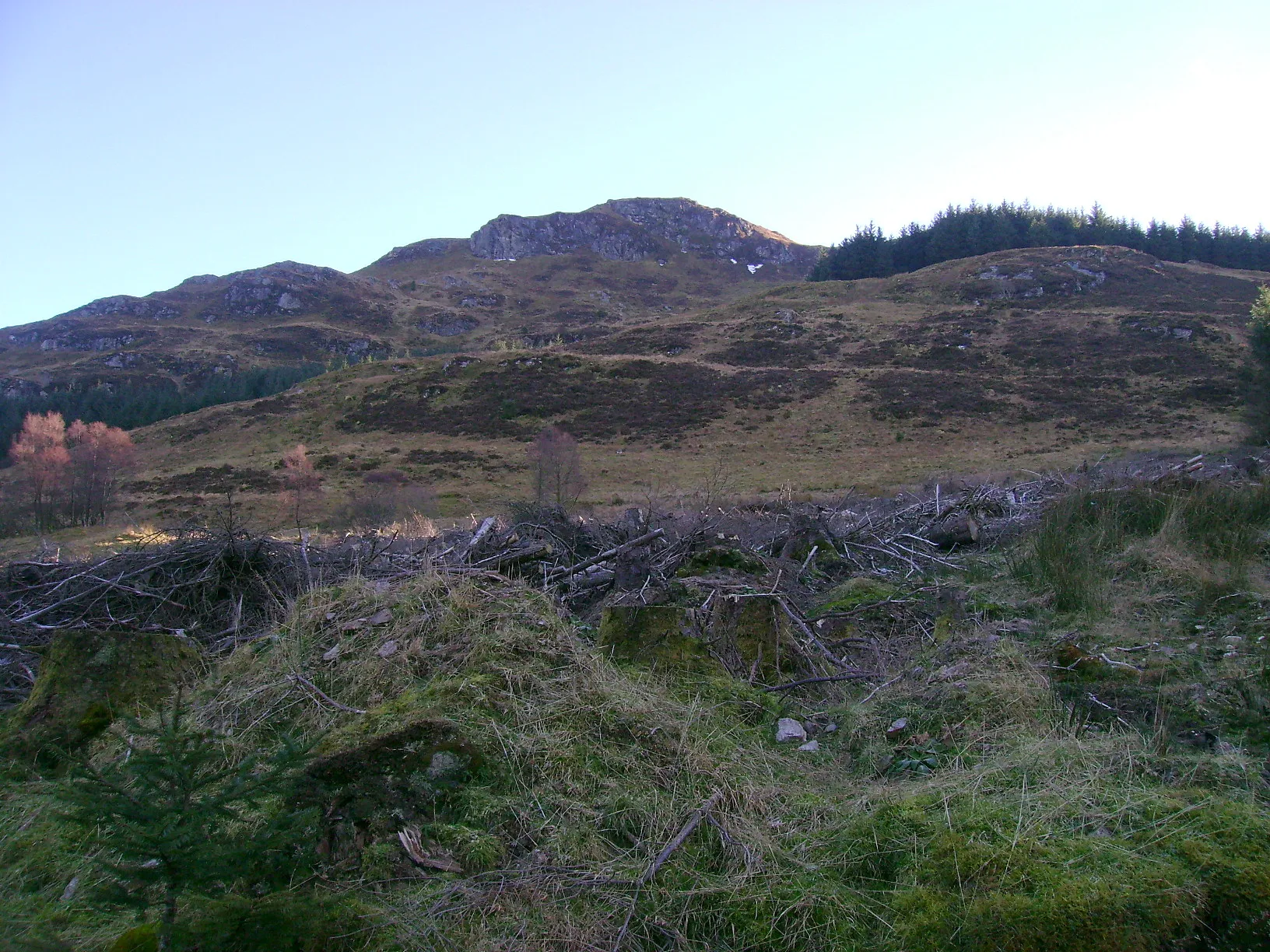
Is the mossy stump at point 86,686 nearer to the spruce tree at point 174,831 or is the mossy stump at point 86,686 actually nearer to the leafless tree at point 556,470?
the spruce tree at point 174,831

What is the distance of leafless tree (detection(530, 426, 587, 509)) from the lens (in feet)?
81.3

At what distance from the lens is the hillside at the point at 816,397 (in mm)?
29359

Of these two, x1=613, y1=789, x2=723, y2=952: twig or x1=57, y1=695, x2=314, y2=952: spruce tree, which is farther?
x1=613, y1=789, x2=723, y2=952: twig

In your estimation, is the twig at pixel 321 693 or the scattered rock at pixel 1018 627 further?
the scattered rock at pixel 1018 627

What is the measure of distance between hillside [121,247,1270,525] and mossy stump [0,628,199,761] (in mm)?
19449

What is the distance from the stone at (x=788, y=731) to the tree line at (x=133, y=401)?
56.9 meters

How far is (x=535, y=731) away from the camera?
2.85 metres

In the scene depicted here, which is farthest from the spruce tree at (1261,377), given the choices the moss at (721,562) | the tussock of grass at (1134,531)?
the moss at (721,562)

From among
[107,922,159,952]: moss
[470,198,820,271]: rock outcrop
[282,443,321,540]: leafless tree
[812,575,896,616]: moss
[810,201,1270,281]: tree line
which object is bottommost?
[282,443,321,540]: leafless tree

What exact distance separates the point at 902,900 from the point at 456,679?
6.39 ft

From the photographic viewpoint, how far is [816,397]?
38.2 metres

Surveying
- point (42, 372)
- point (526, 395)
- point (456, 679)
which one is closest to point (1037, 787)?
point (456, 679)

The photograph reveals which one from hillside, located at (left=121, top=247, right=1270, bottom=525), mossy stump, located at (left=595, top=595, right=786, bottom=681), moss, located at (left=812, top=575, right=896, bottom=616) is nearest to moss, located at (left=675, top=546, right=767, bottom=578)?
moss, located at (left=812, top=575, right=896, bottom=616)

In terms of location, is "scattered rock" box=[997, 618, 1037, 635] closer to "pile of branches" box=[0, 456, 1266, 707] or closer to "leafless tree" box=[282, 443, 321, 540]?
"pile of branches" box=[0, 456, 1266, 707]
